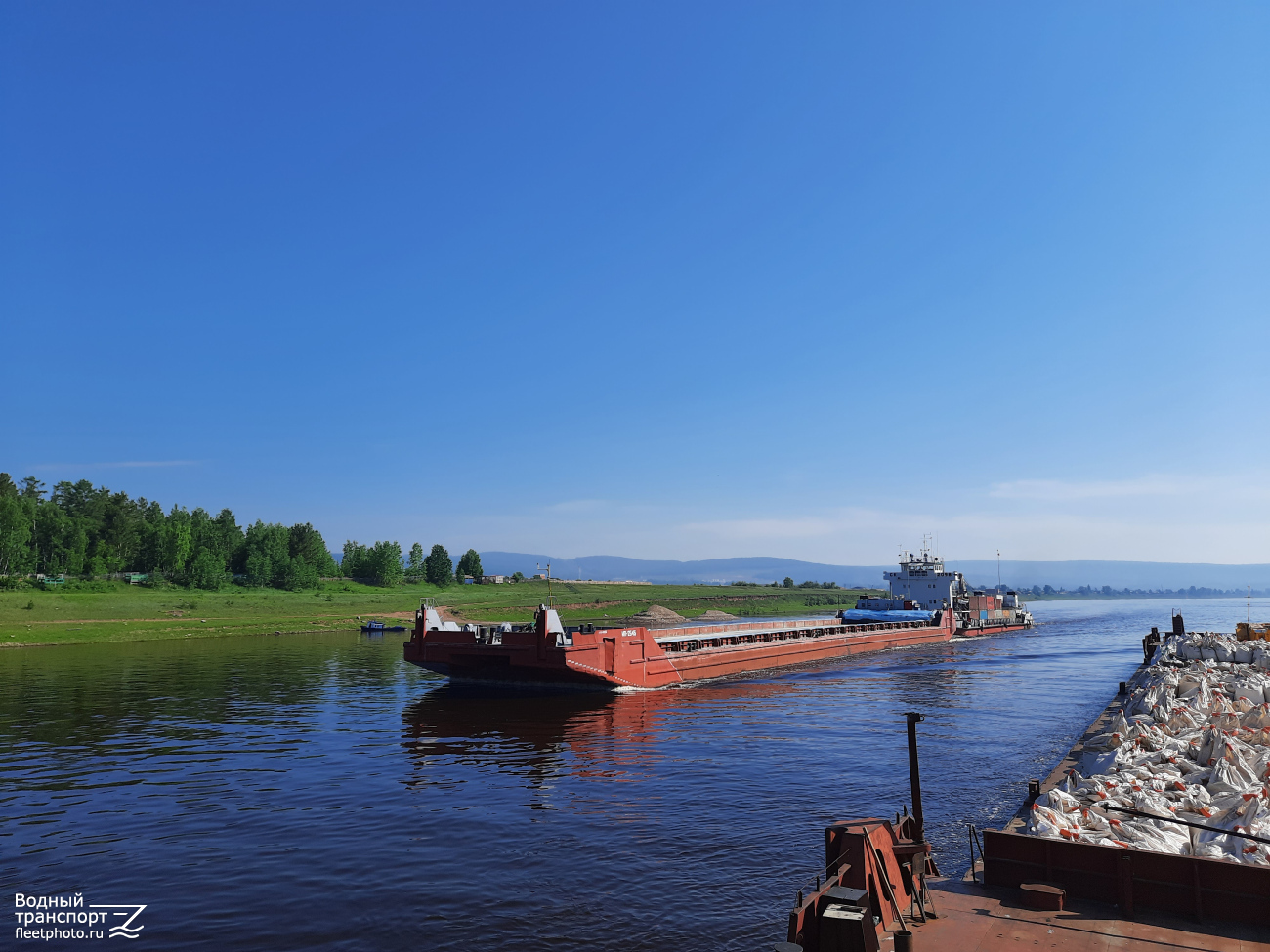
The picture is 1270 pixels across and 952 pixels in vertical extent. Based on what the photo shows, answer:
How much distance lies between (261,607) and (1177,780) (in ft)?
351

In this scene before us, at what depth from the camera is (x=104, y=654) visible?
61.9 meters

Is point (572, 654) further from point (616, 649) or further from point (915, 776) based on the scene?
point (915, 776)

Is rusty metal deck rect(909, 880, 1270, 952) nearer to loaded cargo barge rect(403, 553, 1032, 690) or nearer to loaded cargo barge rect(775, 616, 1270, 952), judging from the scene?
loaded cargo barge rect(775, 616, 1270, 952)

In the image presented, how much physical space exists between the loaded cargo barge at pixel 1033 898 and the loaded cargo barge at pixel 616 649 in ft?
89.2

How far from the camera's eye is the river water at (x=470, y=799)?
48.1 feet

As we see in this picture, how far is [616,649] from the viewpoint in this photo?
41.0 m

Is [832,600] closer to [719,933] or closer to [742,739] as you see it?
[742,739]

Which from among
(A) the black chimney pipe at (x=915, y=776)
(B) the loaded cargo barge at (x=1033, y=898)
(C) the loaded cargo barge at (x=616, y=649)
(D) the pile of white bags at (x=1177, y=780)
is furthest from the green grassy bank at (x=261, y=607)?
(B) the loaded cargo barge at (x=1033, y=898)

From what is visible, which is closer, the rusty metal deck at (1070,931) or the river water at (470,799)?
the rusty metal deck at (1070,931)

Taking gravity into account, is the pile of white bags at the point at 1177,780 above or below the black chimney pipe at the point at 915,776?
below

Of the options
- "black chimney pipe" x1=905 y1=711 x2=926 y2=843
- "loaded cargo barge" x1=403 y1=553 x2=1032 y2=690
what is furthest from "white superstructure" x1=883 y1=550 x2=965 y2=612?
"black chimney pipe" x1=905 y1=711 x2=926 y2=843

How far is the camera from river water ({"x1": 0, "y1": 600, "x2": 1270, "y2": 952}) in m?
14.7

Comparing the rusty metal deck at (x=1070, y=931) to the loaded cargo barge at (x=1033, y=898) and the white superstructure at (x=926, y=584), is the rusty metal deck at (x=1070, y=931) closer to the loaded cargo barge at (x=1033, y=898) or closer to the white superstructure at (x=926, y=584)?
the loaded cargo barge at (x=1033, y=898)

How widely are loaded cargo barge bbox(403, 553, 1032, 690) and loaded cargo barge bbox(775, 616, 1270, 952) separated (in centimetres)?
2719
